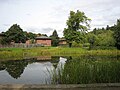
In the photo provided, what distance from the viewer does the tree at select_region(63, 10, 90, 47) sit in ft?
186

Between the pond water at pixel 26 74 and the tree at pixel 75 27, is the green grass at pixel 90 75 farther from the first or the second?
the tree at pixel 75 27

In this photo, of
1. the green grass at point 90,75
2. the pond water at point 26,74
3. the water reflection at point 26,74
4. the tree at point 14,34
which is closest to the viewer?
the green grass at point 90,75

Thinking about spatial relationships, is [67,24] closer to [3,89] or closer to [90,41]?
[90,41]

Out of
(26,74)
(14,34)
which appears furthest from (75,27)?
(26,74)

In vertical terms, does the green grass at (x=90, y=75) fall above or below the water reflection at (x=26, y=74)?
above

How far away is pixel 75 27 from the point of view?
→ 58.9 meters

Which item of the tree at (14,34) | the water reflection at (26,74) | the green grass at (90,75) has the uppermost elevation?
the tree at (14,34)

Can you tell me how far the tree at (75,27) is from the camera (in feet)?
186

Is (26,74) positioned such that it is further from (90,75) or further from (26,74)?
(90,75)

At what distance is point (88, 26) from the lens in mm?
60062

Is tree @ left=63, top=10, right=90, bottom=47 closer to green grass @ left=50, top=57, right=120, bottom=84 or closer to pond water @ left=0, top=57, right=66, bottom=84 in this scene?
pond water @ left=0, top=57, right=66, bottom=84

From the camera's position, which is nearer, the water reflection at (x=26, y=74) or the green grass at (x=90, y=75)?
the green grass at (x=90, y=75)

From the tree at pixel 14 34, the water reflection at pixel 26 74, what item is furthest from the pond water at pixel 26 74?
the tree at pixel 14 34

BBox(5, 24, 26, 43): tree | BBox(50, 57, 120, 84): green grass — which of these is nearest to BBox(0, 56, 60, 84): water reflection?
BBox(50, 57, 120, 84): green grass
